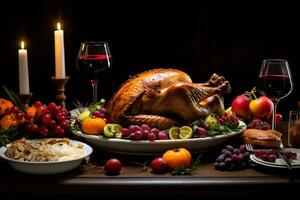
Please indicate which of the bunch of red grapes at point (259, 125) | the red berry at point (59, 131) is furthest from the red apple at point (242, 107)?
the red berry at point (59, 131)

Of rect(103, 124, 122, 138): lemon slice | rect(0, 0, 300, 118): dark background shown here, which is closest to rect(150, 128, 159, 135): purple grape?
rect(103, 124, 122, 138): lemon slice

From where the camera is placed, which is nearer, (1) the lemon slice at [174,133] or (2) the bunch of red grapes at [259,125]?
(1) the lemon slice at [174,133]

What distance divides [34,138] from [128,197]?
0.42 meters

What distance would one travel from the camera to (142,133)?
1.62 metres

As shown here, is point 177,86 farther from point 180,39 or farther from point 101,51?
point 180,39

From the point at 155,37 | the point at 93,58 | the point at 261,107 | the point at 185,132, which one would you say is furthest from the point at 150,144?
the point at 155,37

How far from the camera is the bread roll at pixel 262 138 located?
64.3 inches

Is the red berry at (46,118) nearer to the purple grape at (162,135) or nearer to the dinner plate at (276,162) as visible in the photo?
the purple grape at (162,135)

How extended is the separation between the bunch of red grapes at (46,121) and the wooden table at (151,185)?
0.83ft

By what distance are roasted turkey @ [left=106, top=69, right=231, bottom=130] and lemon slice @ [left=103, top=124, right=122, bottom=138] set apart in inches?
2.7

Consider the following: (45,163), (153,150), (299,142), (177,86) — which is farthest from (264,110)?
(45,163)

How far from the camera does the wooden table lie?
1406 mm

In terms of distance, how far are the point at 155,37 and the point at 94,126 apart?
164 centimetres

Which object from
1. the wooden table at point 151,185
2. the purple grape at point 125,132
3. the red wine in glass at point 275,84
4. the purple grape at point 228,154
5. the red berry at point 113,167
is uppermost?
the red wine in glass at point 275,84
